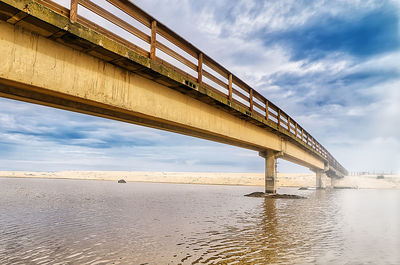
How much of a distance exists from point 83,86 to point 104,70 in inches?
38.9

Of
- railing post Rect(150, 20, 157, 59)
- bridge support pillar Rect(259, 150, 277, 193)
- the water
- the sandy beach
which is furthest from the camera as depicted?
the sandy beach

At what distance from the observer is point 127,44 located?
894 centimetres

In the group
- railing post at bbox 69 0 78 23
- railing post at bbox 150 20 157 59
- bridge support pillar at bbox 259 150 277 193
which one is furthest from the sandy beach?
railing post at bbox 69 0 78 23

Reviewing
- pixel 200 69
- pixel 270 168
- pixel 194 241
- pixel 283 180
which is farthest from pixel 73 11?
pixel 283 180

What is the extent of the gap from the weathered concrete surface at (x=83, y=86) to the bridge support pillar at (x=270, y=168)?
38.7ft

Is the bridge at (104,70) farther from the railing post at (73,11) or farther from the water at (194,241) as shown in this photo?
the water at (194,241)

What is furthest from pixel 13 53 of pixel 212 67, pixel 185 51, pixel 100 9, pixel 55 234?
pixel 212 67

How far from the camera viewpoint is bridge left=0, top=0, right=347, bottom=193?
6438 millimetres

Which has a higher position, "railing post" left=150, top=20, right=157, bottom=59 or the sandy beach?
"railing post" left=150, top=20, right=157, bottom=59

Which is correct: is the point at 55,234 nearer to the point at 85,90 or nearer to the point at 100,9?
the point at 85,90

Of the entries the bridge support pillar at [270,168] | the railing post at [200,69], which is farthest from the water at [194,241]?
the bridge support pillar at [270,168]

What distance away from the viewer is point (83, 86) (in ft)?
25.5

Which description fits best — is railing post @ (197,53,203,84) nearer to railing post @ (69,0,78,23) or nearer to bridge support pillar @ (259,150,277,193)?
railing post @ (69,0,78,23)

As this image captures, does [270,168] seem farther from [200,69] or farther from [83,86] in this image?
[83,86]
